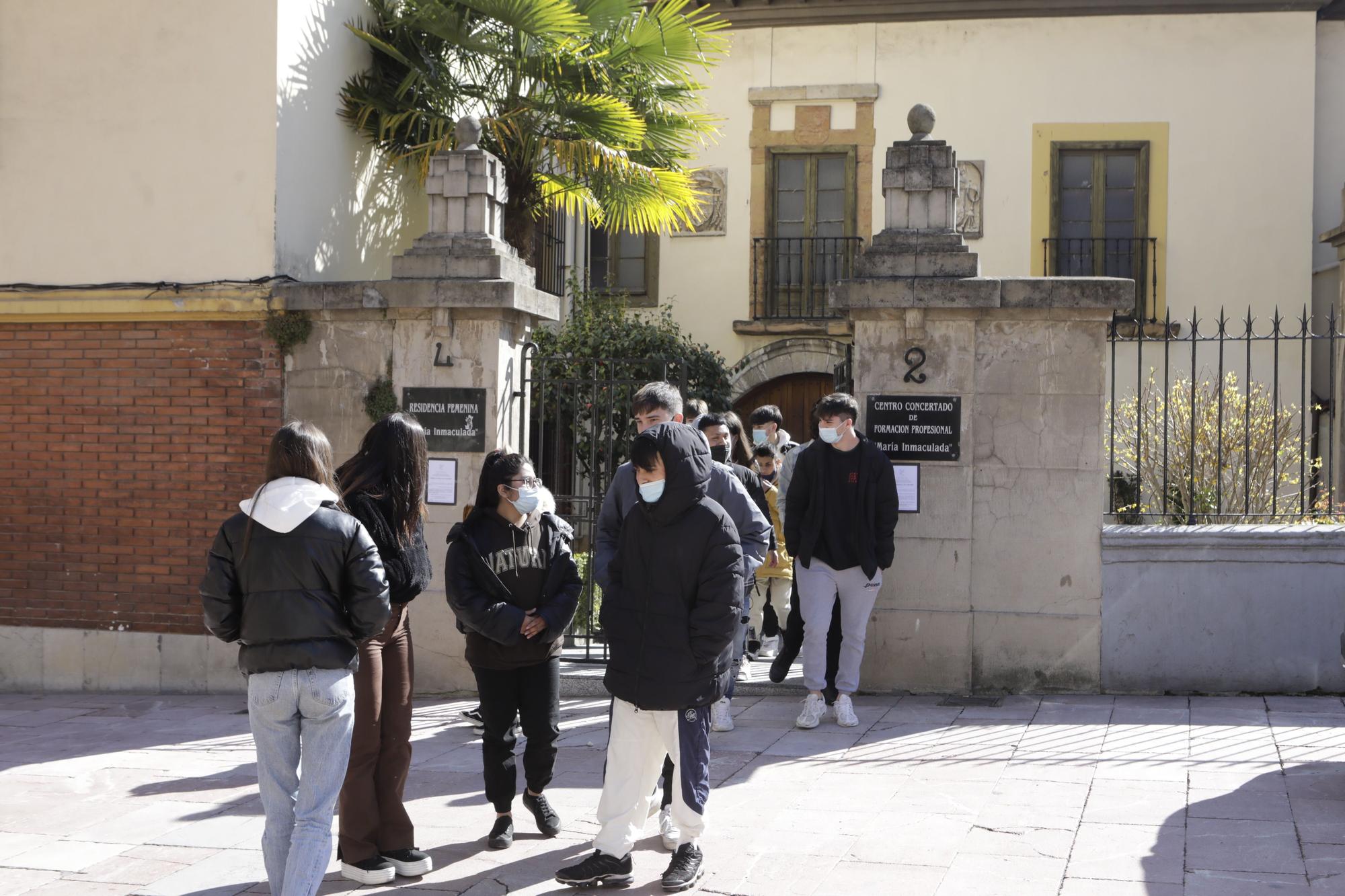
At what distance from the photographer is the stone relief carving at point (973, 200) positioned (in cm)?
1612

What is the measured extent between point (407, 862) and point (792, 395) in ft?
40.5

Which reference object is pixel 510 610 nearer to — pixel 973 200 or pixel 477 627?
pixel 477 627

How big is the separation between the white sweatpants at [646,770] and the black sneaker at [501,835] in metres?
0.61

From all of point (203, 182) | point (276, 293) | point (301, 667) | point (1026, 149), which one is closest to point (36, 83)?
point (203, 182)

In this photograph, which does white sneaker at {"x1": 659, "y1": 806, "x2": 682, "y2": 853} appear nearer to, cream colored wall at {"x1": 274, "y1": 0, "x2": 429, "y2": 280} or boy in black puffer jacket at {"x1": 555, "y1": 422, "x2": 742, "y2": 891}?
boy in black puffer jacket at {"x1": 555, "y1": 422, "x2": 742, "y2": 891}

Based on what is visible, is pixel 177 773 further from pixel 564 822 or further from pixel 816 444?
pixel 816 444

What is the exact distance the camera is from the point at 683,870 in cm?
478

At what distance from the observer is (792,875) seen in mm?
4934

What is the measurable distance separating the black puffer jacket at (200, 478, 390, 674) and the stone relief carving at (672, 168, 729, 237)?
12.7m

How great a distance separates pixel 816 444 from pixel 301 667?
12.9ft

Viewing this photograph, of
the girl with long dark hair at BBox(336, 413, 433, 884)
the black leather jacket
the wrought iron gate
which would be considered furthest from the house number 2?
the black leather jacket

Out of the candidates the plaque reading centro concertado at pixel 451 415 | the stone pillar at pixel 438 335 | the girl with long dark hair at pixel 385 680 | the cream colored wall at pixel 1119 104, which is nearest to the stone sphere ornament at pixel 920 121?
the stone pillar at pixel 438 335

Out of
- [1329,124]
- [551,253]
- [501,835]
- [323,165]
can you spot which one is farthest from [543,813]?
[1329,124]

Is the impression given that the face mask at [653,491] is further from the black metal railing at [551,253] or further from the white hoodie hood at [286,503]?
the black metal railing at [551,253]
